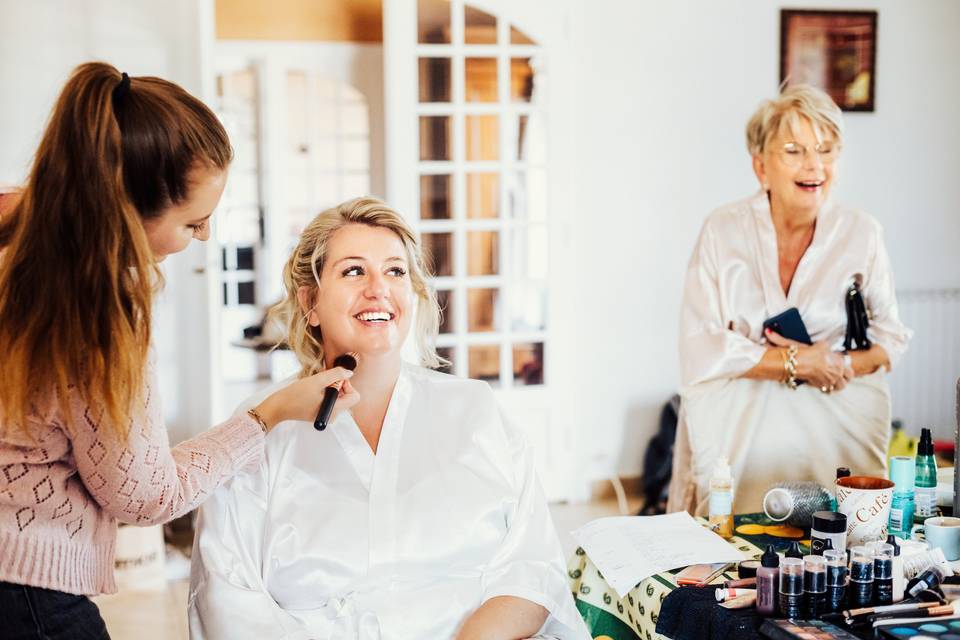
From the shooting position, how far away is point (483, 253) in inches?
172

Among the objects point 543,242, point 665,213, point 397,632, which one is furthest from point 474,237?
point 397,632

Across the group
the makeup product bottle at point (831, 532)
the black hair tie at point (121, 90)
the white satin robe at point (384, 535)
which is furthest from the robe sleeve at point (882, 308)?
the black hair tie at point (121, 90)

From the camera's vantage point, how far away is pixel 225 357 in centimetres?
682

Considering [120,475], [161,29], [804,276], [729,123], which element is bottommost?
[120,475]

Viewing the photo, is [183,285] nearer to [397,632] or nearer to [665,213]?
[665,213]

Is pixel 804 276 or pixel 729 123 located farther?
pixel 729 123

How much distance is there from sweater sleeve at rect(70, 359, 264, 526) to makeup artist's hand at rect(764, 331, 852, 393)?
144 centimetres

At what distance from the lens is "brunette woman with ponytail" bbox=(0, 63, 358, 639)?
3.91ft

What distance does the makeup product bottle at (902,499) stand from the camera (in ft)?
5.80

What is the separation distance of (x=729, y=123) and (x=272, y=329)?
2.62m

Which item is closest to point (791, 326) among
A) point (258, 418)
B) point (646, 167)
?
point (258, 418)

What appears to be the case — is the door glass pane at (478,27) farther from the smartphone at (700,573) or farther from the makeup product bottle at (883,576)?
the makeup product bottle at (883,576)

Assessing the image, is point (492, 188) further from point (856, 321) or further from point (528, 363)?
point (856, 321)

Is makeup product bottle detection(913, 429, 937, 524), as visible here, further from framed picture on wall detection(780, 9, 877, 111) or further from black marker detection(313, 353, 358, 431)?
framed picture on wall detection(780, 9, 877, 111)
